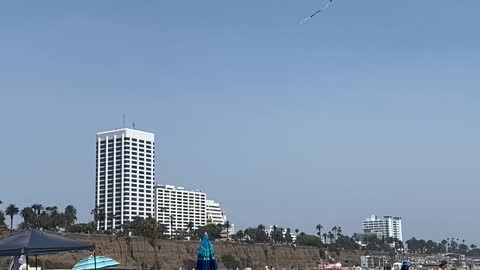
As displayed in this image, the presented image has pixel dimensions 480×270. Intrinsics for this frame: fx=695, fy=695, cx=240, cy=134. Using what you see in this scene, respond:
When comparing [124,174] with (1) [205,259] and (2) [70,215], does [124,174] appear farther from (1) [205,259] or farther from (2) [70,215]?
(1) [205,259]

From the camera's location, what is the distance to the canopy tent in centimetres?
997

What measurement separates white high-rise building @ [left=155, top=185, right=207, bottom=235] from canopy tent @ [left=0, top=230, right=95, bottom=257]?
6241 inches

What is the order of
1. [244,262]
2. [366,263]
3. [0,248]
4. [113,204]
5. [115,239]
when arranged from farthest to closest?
[113,204] → [366,263] → [244,262] → [115,239] → [0,248]

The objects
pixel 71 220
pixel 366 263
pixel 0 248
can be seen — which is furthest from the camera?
pixel 366 263

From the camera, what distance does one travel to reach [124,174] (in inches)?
6442

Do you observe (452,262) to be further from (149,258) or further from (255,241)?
(149,258)

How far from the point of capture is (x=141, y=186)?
552 feet

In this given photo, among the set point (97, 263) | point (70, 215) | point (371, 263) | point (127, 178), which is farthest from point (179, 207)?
point (97, 263)

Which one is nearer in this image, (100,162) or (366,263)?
(366,263)

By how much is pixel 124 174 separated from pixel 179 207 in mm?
27849

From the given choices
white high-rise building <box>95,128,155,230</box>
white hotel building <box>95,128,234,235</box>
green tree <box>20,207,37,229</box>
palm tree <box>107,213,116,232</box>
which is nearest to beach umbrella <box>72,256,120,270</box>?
green tree <box>20,207,37,229</box>

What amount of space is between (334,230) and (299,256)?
165 feet

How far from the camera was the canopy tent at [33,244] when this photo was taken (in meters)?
9.97

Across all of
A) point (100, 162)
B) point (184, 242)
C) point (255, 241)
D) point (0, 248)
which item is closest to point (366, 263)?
point (255, 241)
